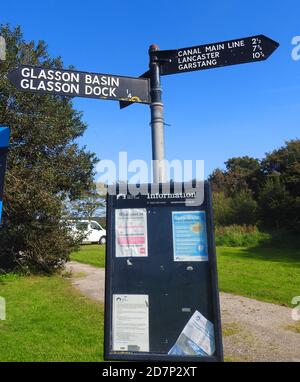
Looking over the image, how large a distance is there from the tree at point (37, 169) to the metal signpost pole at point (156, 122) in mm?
6653

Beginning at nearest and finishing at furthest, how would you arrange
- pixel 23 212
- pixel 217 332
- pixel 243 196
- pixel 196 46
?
pixel 217 332 → pixel 196 46 → pixel 23 212 → pixel 243 196

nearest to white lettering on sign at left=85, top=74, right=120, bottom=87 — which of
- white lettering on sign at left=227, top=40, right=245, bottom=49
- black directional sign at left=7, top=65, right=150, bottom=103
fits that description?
black directional sign at left=7, top=65, right=150, bottom=103

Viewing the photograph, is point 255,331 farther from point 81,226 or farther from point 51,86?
point 81,226

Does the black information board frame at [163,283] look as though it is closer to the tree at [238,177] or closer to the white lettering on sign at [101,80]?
the white lettering on sign at [101,80]

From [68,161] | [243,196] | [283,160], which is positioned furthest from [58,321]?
[283,160]

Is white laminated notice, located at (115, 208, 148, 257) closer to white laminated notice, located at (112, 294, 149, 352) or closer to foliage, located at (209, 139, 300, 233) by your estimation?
white laminated notice, located at (112, 294, 149, 352)

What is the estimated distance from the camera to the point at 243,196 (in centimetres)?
3350

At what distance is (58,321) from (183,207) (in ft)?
13.6

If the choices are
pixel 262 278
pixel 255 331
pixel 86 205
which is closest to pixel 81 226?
pixel 86 205

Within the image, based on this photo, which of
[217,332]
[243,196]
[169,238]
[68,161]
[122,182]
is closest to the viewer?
[217,332]

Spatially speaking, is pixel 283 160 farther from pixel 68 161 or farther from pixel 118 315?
pixel 118 315

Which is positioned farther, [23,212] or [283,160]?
[283,160]

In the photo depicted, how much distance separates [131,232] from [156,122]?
4.21ft

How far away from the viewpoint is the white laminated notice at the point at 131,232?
3799mm
